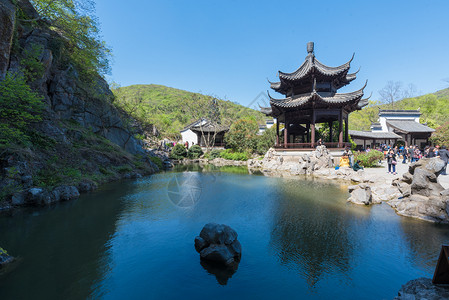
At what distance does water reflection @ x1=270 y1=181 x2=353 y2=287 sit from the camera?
4543 millimetres

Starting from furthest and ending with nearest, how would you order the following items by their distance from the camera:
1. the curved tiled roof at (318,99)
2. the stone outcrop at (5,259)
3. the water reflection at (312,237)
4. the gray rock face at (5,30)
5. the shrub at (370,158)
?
1. the curved tiled roof at (318,99)
2. the shrub at (370,158)
3. the gray rock face at (5,30)
4. the water reflection at (312,237)
5. the stone outcrop at (5,259)

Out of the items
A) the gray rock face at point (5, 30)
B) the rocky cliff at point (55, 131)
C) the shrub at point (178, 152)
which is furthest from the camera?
the shrub at point (178, 152)

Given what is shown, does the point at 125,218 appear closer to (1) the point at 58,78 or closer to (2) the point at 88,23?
(1) the point at 58,78

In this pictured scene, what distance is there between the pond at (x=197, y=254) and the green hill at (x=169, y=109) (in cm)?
1725

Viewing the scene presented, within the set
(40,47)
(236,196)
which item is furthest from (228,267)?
(40,47)

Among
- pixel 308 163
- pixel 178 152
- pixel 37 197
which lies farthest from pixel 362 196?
pixel 178 152

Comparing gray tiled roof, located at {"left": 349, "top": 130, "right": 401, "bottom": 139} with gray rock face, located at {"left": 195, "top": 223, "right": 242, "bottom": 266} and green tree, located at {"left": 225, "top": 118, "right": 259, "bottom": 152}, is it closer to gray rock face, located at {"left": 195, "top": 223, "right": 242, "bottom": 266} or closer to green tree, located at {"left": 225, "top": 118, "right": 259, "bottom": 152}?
green tree, located at {"left": 225, "top": 118, "right": 259, "bottom": 152}

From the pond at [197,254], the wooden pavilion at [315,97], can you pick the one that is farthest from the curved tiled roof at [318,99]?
the pond at [197,254]

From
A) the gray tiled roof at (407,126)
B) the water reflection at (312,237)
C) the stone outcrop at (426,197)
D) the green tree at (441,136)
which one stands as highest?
the gray tiled roof at (407,126)

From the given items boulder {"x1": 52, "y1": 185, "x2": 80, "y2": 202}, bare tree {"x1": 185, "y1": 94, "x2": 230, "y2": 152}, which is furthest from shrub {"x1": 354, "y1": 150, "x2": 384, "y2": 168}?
bare tree {"x1": 185, "y1": 94, "x2": 230, "y2": 152}

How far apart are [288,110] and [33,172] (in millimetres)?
19359

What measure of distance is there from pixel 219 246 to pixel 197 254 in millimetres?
681

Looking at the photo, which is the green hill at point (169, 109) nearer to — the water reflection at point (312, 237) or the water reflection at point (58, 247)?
the water reflection at point (58, 247)

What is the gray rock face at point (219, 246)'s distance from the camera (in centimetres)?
466
